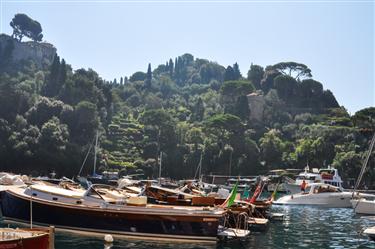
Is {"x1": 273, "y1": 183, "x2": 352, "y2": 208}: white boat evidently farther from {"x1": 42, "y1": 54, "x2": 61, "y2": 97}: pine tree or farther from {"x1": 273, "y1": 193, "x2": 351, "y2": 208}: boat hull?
{"x1": 42, "y1": 54, "x2": 61, "y2": 97}: pine tree

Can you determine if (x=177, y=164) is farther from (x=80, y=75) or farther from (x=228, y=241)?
(x=228, y=241)

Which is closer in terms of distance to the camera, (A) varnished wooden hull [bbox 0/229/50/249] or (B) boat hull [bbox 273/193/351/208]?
(A) varnished wooden hull [bbox 0/229/50/249]

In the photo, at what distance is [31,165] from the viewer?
91.0 m

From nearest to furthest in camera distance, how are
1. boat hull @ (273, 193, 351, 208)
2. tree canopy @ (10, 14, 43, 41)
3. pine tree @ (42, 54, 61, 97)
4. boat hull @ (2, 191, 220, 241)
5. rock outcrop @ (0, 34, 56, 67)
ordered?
1. boat hull @ (2, 191, 220, 241)
2. boat hull @ (273, 193, 351, 208)
3. pine tree @ (42, 54, 61, 97)
4. rock outcrop @ (0, 34, 56, 67)
5. tree canopy @ (10, 14, 43, 41)

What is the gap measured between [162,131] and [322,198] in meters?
66.8

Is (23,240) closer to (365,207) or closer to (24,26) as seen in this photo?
(365,207)

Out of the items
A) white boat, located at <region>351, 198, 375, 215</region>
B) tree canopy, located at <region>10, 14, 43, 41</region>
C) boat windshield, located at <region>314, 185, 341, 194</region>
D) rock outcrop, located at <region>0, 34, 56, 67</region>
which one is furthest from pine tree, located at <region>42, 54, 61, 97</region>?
white boat, located at <region>351, 198, 375, 215</region>

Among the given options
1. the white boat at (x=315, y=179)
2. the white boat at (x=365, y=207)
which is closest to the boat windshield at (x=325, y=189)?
the white boat at (x=315, y=179)

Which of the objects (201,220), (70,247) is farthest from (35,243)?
(201,220)

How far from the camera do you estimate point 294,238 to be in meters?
28.3

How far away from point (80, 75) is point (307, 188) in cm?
8314

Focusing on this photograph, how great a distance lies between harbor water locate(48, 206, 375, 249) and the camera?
22.9 metres

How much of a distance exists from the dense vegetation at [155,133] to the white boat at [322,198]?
44704mm

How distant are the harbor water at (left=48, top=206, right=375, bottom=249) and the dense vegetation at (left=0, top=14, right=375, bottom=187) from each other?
65666mm
